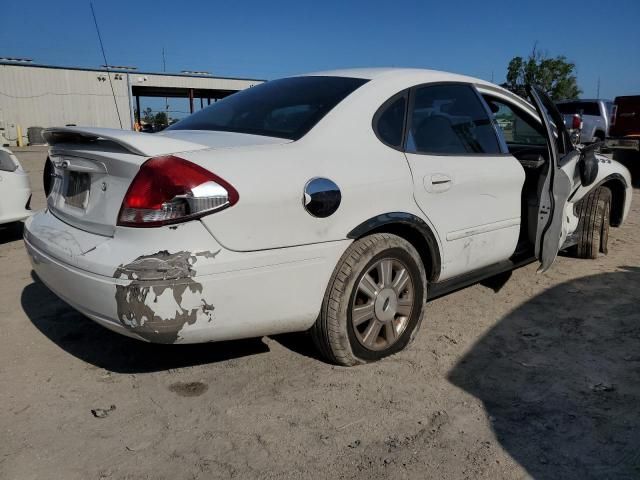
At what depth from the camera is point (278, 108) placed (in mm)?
3039

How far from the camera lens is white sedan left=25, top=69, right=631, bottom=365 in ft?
7.32

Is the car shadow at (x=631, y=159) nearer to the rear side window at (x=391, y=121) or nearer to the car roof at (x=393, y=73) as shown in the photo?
the car roof at (x=393, y=73)

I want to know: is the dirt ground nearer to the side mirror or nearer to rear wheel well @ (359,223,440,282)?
rear wheel well @ (359,223,440,282)

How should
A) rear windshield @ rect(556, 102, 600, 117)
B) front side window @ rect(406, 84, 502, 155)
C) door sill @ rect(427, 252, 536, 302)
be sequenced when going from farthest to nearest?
rear windshield @ rect(556, 102, 600, 117) → door sill @ rect(427, 252, 536, 302) → front side window @ rect(406, 84, 502, 155)

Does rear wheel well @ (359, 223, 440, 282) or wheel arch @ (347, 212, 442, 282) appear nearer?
wheel arch @ (347, 212, 442, 282)

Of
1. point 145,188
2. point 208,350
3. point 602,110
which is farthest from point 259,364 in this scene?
point 602,110

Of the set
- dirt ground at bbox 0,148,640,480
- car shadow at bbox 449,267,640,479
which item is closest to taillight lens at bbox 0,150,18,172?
dirt ground at bbox 0,148,640,480

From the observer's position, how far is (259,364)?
3006mm

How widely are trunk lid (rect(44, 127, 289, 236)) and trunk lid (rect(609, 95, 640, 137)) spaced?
38.6 ft

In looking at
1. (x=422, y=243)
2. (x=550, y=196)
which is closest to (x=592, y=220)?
(x=550, y=196)

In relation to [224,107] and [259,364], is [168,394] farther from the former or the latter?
[224,107]

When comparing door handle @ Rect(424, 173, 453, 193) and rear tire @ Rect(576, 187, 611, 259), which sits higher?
door handle @ Rect(424, 173, 453, 193)

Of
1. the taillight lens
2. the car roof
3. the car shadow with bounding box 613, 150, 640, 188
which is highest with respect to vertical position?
the car roof

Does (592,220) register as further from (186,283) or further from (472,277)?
(186,283)
